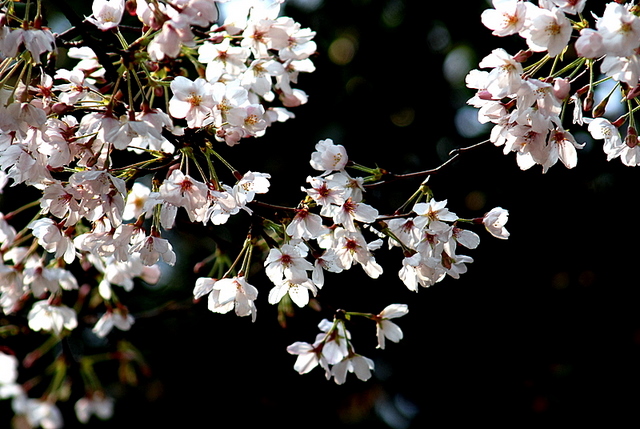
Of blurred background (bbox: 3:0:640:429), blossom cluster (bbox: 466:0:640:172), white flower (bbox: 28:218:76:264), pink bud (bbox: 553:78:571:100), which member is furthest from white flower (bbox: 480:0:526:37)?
blurred background (bbox: 3:0:640:429)

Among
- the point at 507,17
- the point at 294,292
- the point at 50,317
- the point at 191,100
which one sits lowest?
the point at 50,317

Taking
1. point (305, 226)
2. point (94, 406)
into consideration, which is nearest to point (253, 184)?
point (305, 226)

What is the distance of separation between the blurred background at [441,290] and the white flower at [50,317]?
1.30m

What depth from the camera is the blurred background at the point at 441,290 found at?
318 centimetres

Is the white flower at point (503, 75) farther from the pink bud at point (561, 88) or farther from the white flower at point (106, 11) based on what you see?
the white flower at point (106, 11)

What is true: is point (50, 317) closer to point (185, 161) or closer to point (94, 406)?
point (185, 161)

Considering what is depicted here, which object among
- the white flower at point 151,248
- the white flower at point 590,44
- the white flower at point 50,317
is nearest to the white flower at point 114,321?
the white flower at point 50,317

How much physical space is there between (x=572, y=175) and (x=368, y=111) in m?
1.06

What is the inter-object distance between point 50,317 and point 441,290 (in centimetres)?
189

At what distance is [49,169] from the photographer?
3.84 feet

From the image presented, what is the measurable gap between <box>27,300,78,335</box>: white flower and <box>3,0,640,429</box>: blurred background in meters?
1.30

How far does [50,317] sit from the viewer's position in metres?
1.78

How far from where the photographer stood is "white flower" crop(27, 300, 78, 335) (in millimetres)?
1763

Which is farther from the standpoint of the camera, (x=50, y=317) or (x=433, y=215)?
(x=50, y=317)
